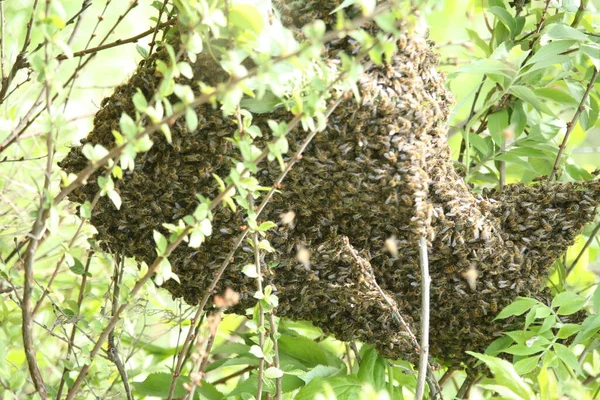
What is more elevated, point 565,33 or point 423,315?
point 565,33

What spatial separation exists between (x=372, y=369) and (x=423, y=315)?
0.21 metres

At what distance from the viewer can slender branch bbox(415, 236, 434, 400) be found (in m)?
1.14

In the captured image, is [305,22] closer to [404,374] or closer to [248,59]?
[248,59]

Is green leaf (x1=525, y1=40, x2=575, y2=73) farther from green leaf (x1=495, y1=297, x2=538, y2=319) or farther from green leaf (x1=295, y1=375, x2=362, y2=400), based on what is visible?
green leaf (x1=295, y1=375, x2=362, y2=400)

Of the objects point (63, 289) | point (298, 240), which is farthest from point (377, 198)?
point (63, 289)

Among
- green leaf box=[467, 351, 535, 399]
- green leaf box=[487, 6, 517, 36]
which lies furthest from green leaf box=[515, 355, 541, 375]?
green leaf box=[487, 6, 517, 36]

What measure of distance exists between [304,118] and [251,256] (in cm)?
33

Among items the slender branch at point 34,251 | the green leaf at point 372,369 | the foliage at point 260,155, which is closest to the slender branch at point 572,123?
the foliage at point 260,155

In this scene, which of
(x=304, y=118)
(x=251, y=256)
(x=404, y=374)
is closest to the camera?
Answer: (x=304, y=118)

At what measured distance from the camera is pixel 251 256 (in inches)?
45.1

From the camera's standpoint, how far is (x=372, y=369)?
1.30 metres

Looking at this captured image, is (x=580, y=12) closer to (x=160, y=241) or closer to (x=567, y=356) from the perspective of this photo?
(x=567, y=356)

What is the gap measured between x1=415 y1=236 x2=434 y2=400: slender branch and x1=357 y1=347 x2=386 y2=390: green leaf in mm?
159

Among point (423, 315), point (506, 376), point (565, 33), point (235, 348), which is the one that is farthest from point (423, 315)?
point (565, 33)
